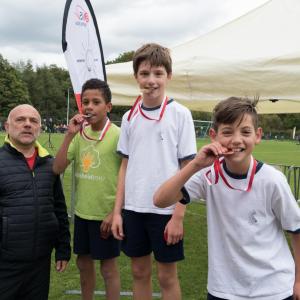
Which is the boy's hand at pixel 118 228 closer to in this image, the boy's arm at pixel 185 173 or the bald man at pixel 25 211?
the bald man at pixel 25 211

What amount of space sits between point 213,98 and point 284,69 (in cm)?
74

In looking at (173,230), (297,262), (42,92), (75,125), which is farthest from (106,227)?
(42,92)

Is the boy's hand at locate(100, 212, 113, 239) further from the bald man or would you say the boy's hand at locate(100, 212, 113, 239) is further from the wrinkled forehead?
the wrinkled forehead

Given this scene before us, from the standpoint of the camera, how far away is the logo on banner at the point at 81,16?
454cm

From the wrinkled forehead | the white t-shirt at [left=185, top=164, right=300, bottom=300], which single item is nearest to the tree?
the wrinkled forehead

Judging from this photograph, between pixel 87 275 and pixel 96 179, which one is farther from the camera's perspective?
pixel 87 275

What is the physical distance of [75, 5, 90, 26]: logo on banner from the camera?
179 inches

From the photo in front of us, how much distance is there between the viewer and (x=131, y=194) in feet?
9.16

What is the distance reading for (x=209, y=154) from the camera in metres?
1.90

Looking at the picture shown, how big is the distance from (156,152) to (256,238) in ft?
2.97

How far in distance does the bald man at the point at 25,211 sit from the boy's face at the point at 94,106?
372 millimetres

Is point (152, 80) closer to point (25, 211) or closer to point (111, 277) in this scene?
point (25, 211)

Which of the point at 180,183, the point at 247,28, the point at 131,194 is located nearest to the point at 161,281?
the point at 131,194

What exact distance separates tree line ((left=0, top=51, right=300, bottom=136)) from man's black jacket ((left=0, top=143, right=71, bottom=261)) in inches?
2284
